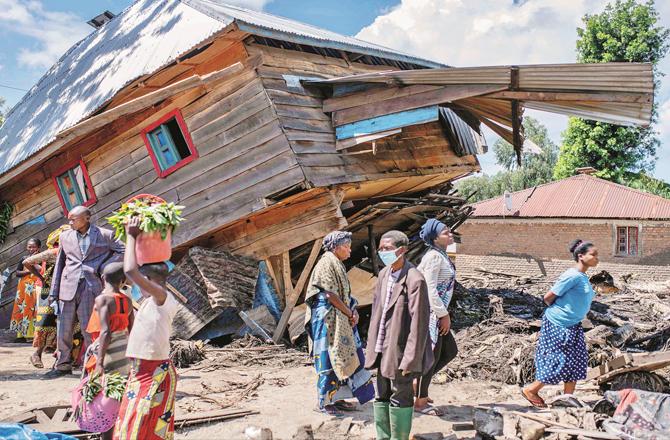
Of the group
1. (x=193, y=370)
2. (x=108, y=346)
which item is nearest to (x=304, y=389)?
(x=193, y=370)

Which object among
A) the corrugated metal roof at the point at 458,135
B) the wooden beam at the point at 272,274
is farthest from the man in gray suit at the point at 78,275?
the corrugated metal roof at the point at 458,135

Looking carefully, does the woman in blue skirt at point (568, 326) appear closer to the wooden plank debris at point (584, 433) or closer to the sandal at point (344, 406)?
the wooden plank debris at point (584, 433)

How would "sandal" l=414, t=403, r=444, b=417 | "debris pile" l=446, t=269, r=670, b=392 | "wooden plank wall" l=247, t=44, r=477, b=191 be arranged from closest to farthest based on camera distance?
"sandal" l=414, t=403, r=444, b=417 → "debris pile" l=446, t=269, r=670, b=392 → "wooden plank wall" l=247, t=44, r=477, b=191

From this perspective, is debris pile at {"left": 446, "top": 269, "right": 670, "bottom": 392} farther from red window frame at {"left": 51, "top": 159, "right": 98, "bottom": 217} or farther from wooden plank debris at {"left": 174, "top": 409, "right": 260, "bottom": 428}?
red window frame at {"left": 51, "top": 159, "right": 98, "bottom": 217}

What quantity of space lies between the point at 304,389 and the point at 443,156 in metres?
6.39

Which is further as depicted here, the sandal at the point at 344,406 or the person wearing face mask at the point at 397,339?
the sandal at the point at 344,406

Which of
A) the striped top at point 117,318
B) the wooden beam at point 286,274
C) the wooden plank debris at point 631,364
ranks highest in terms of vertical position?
the striped top at point 117,318

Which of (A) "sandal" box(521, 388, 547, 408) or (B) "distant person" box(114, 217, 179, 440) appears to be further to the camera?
(A) "sandal" box(521, 388, 547, 408)

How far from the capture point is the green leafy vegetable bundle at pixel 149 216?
3270 mm

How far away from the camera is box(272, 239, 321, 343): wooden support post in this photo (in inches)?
328

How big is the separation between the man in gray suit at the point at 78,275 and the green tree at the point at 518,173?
120 ft

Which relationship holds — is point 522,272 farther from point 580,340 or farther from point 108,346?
point 108,346

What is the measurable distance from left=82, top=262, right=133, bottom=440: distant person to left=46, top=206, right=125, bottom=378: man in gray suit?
216 centimetres

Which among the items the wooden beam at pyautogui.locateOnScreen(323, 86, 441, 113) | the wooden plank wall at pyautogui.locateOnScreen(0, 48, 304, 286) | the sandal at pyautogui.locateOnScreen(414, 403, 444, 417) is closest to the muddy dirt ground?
the sandal at pyautogui.locateOnScreen(414, 403, 444, 417)
